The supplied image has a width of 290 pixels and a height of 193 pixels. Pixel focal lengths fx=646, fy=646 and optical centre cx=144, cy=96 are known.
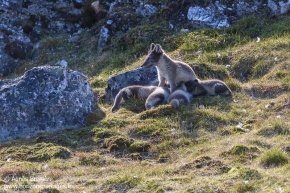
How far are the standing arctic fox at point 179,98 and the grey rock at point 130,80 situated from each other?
1760mm

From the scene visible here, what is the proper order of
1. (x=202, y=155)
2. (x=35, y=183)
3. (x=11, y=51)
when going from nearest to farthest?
(x=35, y=183) → (x=202, y=155) → (x=11, y=51)

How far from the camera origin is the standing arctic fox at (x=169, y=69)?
53.5 ft

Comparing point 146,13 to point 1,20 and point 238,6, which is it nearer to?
point 238,6

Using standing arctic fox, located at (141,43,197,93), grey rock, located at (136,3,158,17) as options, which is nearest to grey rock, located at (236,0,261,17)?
grey rock, located at (136,3,158,17)

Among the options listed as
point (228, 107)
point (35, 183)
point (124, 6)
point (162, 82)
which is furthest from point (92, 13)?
point (35, 183)

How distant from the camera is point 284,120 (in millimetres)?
13867

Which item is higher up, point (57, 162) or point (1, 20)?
point (1, 20)

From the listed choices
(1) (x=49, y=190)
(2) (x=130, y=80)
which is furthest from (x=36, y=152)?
(2) (x=130, y=80)

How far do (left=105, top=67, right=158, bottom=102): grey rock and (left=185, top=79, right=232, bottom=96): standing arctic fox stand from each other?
1.61m

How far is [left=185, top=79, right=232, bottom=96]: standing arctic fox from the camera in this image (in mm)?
16047

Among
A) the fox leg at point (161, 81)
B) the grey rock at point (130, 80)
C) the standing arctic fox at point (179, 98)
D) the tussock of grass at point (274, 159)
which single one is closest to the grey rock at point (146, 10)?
the grey rock at point (130, 80)

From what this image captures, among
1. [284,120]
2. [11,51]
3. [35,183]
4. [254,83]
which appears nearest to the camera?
[35,183]

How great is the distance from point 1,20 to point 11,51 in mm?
1400

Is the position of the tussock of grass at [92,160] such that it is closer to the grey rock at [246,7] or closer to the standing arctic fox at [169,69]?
the standing arctic fox at [169,69]
